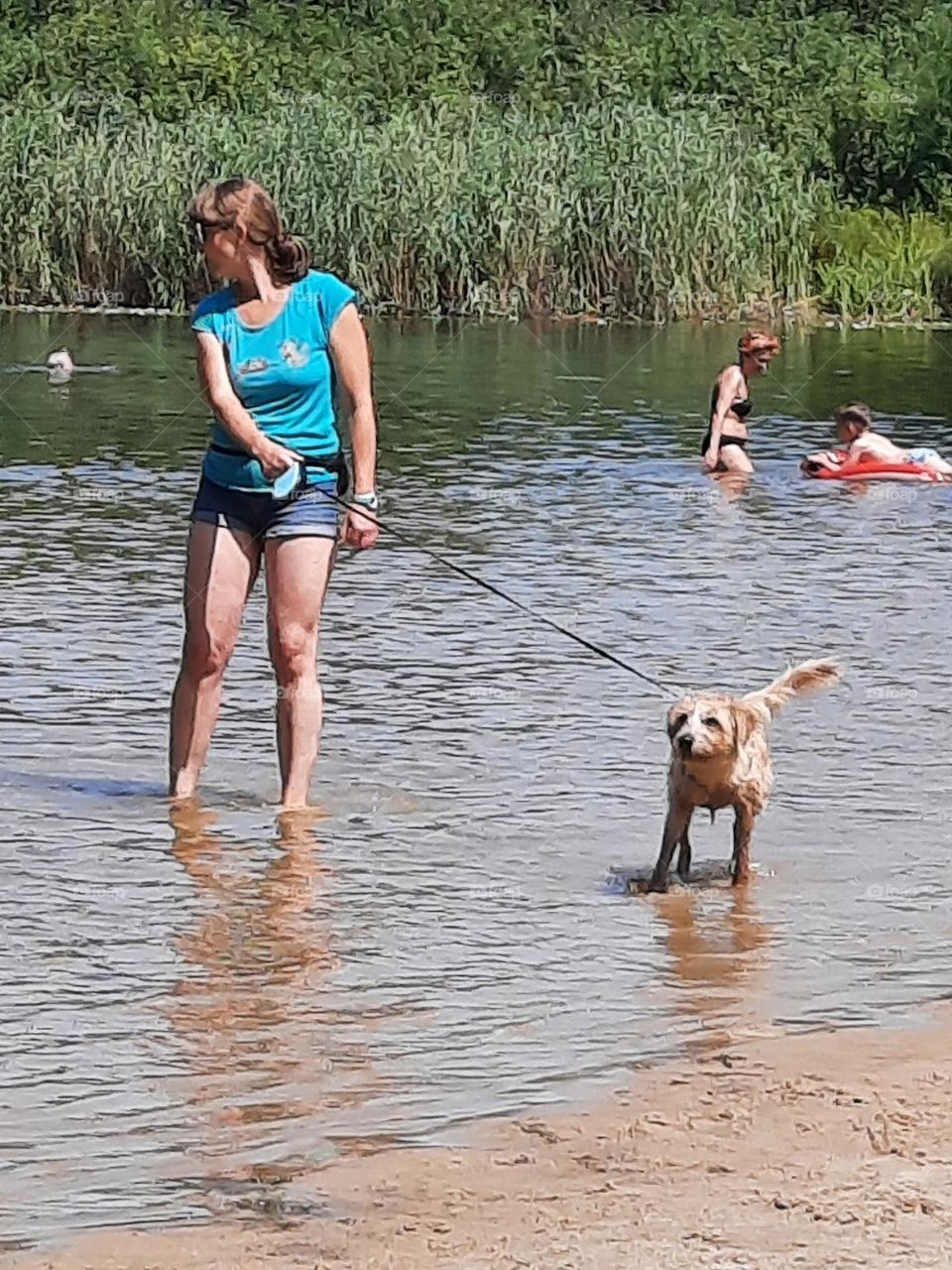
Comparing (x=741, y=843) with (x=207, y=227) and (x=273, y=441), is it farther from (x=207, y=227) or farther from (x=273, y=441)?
(x=207, y=227)

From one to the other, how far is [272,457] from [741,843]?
1.80m

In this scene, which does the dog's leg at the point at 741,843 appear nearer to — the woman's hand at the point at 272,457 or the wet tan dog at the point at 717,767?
the wet tan dog at the point at 717,767

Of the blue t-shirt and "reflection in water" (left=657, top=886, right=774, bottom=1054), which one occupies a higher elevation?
the blue t-shirt

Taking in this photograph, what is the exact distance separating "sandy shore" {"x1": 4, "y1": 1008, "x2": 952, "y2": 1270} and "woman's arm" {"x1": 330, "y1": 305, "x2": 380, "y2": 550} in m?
2.73

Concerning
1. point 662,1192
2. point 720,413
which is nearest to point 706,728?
point 662,1192

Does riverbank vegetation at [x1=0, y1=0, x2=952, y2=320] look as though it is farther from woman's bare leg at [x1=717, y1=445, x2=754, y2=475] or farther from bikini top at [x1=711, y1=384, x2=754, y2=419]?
woman's bare leg at [x1=717, y1=445, x2=754, y2=475]

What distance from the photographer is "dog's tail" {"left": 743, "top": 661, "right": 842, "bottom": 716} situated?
7.80m

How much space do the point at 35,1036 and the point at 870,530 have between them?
10519 mm

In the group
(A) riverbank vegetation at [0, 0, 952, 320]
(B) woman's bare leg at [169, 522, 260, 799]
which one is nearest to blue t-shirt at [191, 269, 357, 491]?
(B) woman's bare leg at [169, 522, 260, 799]

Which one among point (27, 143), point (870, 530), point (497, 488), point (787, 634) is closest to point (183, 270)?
point (27, 143)

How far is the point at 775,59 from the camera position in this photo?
4812 centimetres

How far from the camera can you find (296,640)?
8.25 metres

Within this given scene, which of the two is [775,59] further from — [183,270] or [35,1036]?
[35,1036]

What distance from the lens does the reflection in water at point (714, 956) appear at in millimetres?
6379
